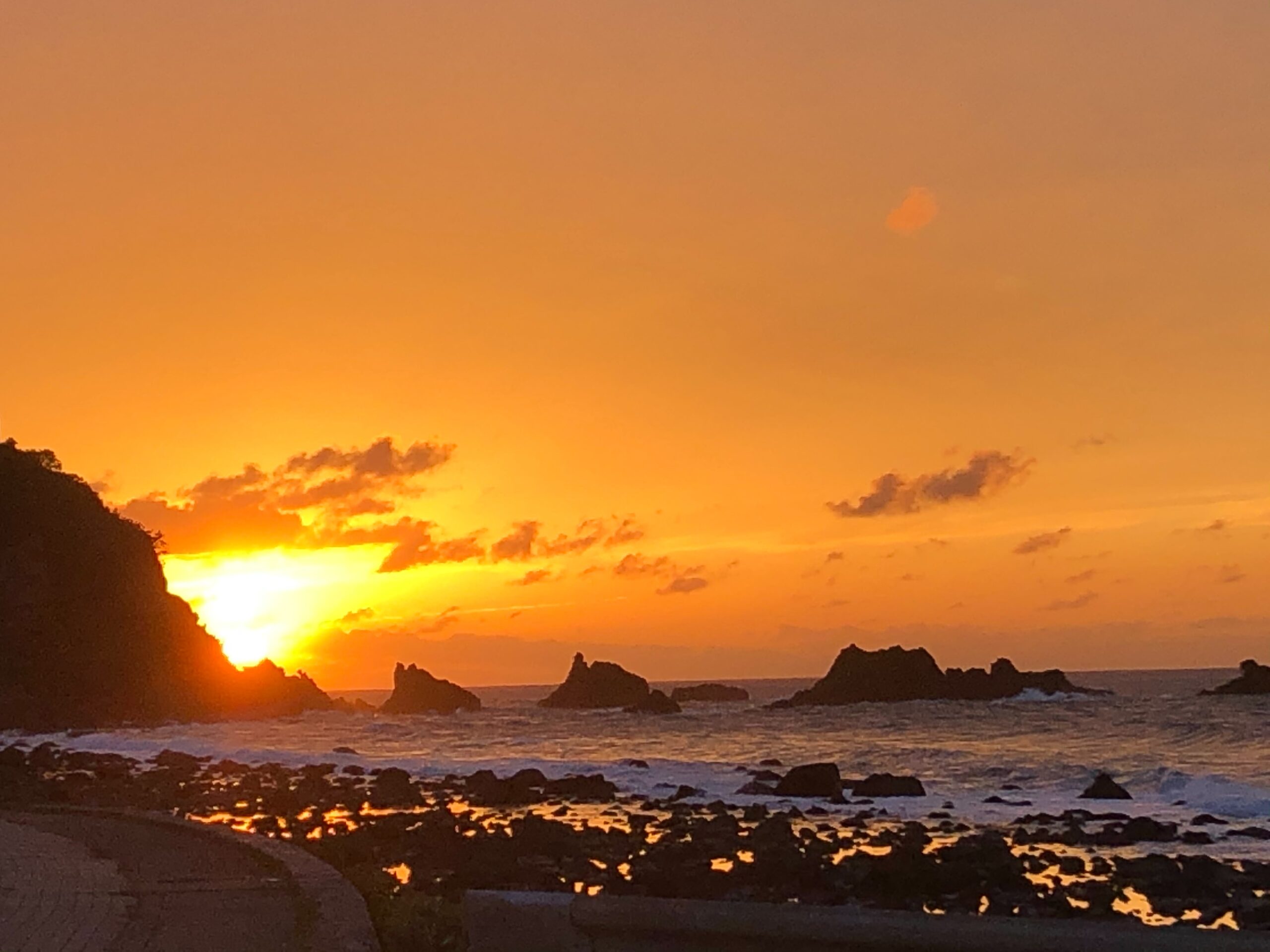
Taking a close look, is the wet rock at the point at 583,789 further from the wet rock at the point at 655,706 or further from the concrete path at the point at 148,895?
the wet rock at the point at 655,706

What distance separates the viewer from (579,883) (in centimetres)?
1861

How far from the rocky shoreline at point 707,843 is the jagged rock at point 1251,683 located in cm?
9206

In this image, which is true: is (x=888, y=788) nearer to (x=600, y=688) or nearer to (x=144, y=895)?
(x=144, y=895)

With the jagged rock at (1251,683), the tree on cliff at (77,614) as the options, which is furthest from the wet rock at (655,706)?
the jagged rock at (1251,683)

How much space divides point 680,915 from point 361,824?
851 inches

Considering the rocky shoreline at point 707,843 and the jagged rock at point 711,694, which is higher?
the jagged rock at point 711,694

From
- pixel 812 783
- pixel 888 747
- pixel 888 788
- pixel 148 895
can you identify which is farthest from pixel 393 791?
pixel 888 747

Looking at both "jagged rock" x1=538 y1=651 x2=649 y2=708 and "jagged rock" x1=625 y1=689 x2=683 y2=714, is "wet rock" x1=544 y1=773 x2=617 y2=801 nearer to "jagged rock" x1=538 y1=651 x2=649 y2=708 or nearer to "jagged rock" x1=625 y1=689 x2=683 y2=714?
"jagged rock" x1=625 y1=689 x2=683 y2=714

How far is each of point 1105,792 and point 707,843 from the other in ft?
48.7

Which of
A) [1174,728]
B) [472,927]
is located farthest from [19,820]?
[1174,728]

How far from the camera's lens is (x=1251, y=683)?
116 metres

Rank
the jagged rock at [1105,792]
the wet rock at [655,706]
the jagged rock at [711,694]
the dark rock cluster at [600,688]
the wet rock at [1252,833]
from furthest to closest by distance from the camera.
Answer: the jagged rock at [711,694] → the dark rock cluster at [600,688] → the wet rock at [655,706] → the jagged rock at [1105,792] → the wet rock at [1252,833]

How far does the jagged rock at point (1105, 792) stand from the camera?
33781mm

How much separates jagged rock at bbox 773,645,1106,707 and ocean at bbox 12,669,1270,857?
16.1 metres
